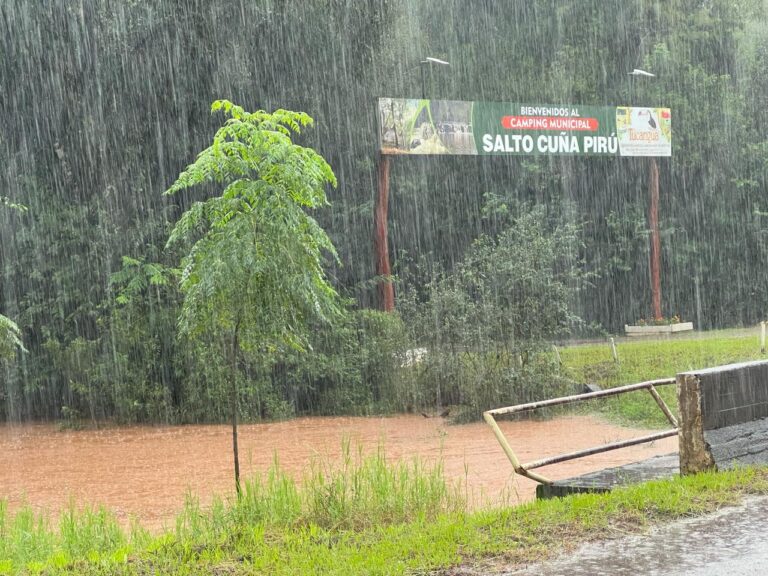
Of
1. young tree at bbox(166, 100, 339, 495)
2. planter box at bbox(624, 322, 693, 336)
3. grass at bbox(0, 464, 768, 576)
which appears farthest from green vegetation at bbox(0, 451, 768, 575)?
planter box at bbox(624, 322, 693, 336)

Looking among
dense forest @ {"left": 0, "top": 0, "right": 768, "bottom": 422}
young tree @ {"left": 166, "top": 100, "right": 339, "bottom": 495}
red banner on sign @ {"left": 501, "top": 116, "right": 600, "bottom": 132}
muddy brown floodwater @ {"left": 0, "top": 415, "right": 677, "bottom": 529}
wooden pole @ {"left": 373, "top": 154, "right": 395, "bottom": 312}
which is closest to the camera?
young tree @ {"left": 166, "top": 100, "right": 339, "bottom": 495}

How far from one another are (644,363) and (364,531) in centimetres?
1639

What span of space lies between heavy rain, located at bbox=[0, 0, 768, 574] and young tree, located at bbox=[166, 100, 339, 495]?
0.13 ft

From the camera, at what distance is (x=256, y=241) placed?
10.9m

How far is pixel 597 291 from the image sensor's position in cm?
3631

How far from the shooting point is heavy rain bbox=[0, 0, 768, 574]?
11.0 m

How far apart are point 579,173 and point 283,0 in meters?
16.1

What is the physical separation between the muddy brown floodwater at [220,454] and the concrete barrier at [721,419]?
254cm

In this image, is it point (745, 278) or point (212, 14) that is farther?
point (745, 278)

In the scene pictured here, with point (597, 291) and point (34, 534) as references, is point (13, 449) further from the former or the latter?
point (597, 291)

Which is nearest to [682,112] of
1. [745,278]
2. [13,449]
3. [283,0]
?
[745,278]

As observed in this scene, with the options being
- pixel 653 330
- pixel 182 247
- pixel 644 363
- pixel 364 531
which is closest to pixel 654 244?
pixel 653 330

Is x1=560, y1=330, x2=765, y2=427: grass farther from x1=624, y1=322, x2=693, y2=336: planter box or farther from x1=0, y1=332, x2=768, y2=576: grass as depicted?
x1=0, y1=332, x2=768, y2=576: grass

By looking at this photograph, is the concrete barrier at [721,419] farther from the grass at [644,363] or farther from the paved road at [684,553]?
the grass at [644,363]
